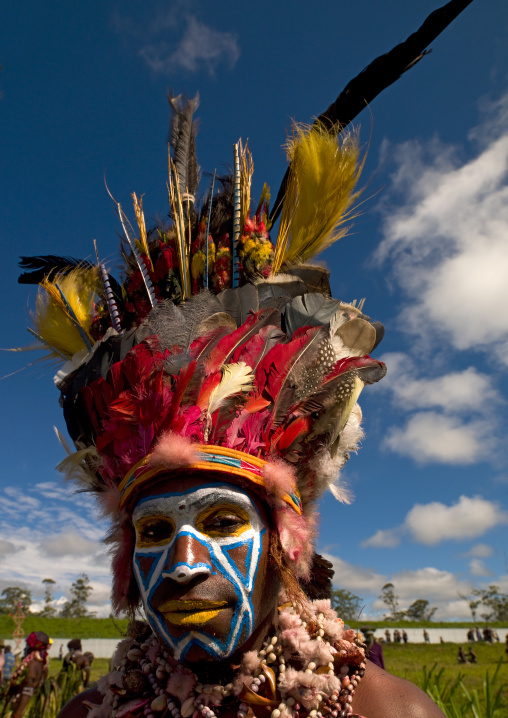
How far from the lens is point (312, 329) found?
8.38 ft

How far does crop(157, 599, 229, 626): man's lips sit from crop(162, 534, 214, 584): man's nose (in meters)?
0.09

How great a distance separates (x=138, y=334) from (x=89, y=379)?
364mm

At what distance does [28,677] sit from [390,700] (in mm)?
9306

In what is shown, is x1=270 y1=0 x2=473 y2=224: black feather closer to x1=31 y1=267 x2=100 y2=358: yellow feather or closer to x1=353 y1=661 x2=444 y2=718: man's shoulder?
x1=31 y1=267 x2=100 y2=358: yellow feather

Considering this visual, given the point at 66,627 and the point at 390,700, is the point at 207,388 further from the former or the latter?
the point at 66,627

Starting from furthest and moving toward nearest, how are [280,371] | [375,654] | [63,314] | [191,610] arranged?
[375,654] < [63,314] < [280,371] < [191,610]

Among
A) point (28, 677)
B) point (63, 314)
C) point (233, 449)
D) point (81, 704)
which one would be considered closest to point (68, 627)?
point (28, 677)

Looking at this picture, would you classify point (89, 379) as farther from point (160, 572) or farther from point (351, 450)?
point (351, 450)

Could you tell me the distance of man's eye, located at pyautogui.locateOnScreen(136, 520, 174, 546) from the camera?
2.20 metres

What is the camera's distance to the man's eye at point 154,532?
2195 mm

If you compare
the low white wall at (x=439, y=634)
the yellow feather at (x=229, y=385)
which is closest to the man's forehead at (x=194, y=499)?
the yellow feather at (x=229, y=385)

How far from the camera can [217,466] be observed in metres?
2.19

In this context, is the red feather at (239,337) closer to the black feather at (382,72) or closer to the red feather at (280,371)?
the red feather at (280,371)

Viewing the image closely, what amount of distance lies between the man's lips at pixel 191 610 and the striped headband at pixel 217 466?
51 centimetres
